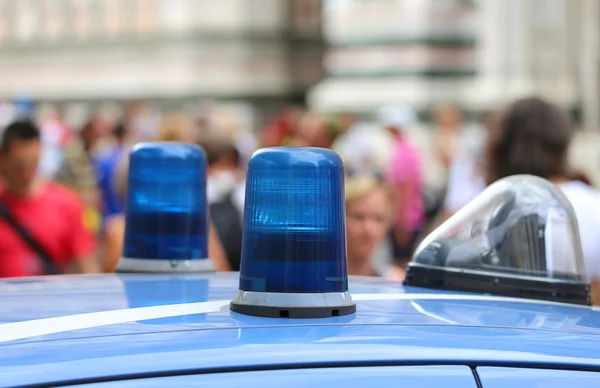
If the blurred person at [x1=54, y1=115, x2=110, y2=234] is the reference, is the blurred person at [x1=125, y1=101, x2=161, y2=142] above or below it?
above

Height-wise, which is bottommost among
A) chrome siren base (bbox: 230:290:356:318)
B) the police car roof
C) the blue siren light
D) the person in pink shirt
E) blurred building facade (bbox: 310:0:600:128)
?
the person in pink shirt

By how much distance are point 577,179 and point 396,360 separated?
10.3 feet

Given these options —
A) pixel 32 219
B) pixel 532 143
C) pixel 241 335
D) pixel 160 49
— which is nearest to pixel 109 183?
pixel 32 219

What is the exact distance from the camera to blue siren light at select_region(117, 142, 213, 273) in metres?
2.76

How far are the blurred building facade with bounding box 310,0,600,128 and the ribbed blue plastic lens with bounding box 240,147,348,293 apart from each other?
13393 millimetres

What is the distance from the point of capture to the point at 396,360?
1.73m

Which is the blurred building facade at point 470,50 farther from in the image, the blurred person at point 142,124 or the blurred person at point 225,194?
the blurred person at point 225,194

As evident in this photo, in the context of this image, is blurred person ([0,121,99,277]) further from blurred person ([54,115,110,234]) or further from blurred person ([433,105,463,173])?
blurred person ([433,105,463,173])

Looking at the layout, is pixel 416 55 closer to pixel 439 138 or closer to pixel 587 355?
pixel 439 138

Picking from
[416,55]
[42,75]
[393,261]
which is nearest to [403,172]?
[393,261]

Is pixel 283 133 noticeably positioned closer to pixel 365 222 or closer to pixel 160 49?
pixel 365 222

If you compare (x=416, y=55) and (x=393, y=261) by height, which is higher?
(x=416, y=55)

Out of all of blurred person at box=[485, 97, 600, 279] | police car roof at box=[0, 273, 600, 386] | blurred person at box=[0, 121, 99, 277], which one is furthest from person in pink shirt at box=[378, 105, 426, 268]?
police car roof at box=[0, 273, 600, 386]

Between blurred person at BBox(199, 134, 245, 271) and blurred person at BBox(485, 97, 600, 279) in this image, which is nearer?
blurred person at BBox(485, 97, 600, 279)
